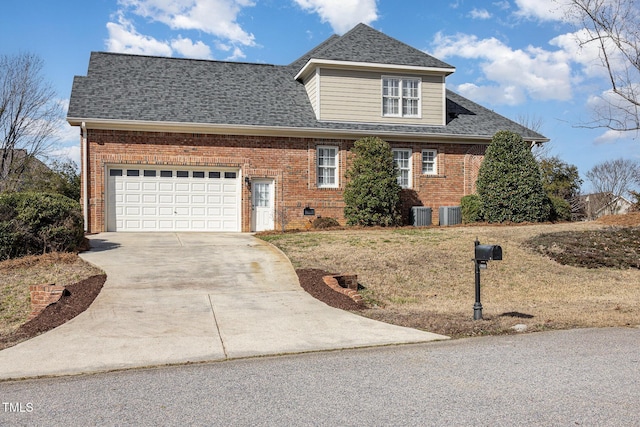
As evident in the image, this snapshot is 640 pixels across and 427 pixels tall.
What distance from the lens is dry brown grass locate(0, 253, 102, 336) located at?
9.58 metres

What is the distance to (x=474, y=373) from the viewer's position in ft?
19.4

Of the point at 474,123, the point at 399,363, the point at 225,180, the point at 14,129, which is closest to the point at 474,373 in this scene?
the point at 399,363

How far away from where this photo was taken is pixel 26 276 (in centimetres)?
1139

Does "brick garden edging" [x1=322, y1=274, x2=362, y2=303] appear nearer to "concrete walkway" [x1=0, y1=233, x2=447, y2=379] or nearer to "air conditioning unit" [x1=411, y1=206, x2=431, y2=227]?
"concrete walkway" [x1=0, y1=233, x2=447, y2=379]

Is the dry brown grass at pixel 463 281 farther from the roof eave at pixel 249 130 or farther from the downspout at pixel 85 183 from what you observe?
the downspout at pixel 85 183

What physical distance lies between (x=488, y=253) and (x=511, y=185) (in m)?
12.8

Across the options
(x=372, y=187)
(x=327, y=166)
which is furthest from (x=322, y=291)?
(x=327, y=166)

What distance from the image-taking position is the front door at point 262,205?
70.7 feet

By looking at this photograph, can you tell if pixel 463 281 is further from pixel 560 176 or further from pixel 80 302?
pixel 560 176

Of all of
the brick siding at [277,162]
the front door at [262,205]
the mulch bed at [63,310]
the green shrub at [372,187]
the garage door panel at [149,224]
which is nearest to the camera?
the mulch bed at [63,310]

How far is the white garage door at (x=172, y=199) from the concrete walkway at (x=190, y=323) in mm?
6868

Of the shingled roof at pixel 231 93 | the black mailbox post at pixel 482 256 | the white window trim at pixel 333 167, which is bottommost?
the black mailbox post at pixel 482 256

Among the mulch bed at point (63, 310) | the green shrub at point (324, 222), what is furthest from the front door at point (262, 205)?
the mulch bed at point (63, 310)

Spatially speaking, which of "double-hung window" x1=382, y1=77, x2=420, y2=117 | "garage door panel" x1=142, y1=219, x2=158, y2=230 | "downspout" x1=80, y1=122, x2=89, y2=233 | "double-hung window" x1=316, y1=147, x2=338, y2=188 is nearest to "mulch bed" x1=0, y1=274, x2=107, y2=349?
"downspout" x1=80, y1=122, x2=89, y2=233
